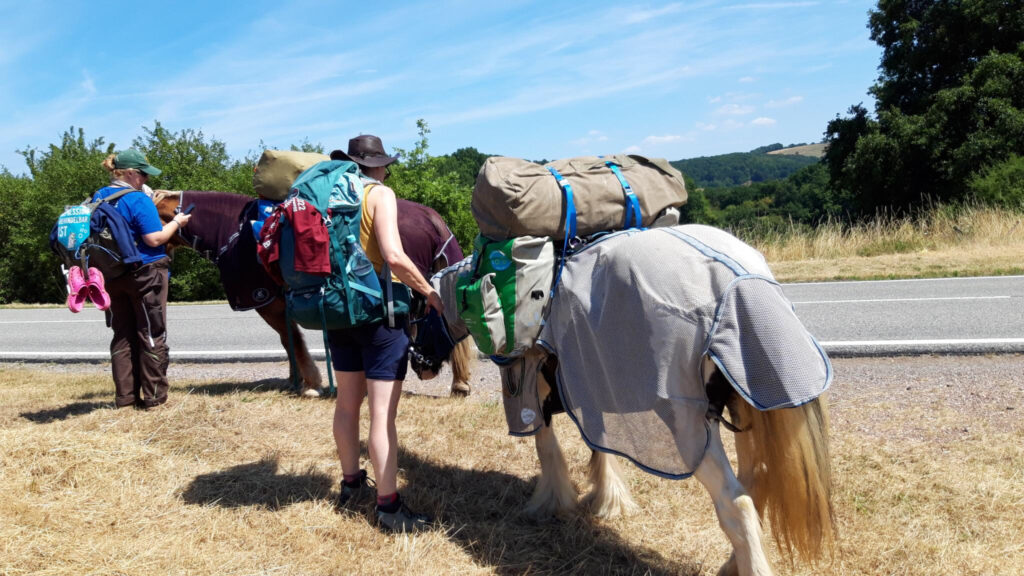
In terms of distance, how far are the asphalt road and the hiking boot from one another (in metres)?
3.95

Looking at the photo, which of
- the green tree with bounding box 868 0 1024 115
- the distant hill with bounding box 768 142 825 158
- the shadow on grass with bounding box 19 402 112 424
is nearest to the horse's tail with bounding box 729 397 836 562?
the shadow on grass with bounding box 19 402 112 424

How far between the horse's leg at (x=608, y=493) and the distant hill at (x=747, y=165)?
9688cm

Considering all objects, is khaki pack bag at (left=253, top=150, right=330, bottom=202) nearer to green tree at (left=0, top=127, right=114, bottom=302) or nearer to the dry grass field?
the dry grass field

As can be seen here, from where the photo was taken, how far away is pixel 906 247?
13.8 meters

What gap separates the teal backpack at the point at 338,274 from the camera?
327cm

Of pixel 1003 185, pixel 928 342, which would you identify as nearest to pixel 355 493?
pixel 928 342

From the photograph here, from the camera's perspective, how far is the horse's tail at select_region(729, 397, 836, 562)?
97.0 inches

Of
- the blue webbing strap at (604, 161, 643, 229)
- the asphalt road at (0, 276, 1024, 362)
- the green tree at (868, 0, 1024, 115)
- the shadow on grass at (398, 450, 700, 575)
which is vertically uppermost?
the green tree at (868, 0, 1024, 115)

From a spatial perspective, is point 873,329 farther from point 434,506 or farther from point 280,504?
point 280,504

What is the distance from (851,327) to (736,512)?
211 inches

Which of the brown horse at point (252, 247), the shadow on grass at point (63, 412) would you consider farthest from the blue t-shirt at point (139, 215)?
the shadow on grass at point (63, 412)

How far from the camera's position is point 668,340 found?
8.27ft

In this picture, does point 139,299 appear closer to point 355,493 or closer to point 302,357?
point 302,357

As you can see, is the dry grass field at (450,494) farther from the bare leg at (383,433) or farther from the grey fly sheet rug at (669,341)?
the grey fly sheet rug at (669,341)
